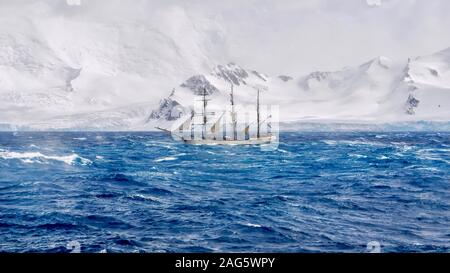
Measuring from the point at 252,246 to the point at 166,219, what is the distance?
5419 millimetres

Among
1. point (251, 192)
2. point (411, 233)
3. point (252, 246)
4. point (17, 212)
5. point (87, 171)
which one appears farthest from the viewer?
point (87, 171)

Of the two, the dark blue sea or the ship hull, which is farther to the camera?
the ship hull

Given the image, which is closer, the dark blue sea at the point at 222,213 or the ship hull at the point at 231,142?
the dark blue sea at the point at 222,213

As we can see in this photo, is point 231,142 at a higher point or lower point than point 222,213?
lower

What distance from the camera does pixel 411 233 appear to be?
1908cm

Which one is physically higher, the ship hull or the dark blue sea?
the dark blue sea

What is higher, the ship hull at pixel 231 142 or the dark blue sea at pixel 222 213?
the dark blue sea at pixel 222 213

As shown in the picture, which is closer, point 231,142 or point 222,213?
point 222,213

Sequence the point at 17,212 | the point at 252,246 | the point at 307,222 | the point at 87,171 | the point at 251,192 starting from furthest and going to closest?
the point at 87,171 < the point at 251,192 < the point at 17,212 < the point at 307,222 < the point at 252,246
